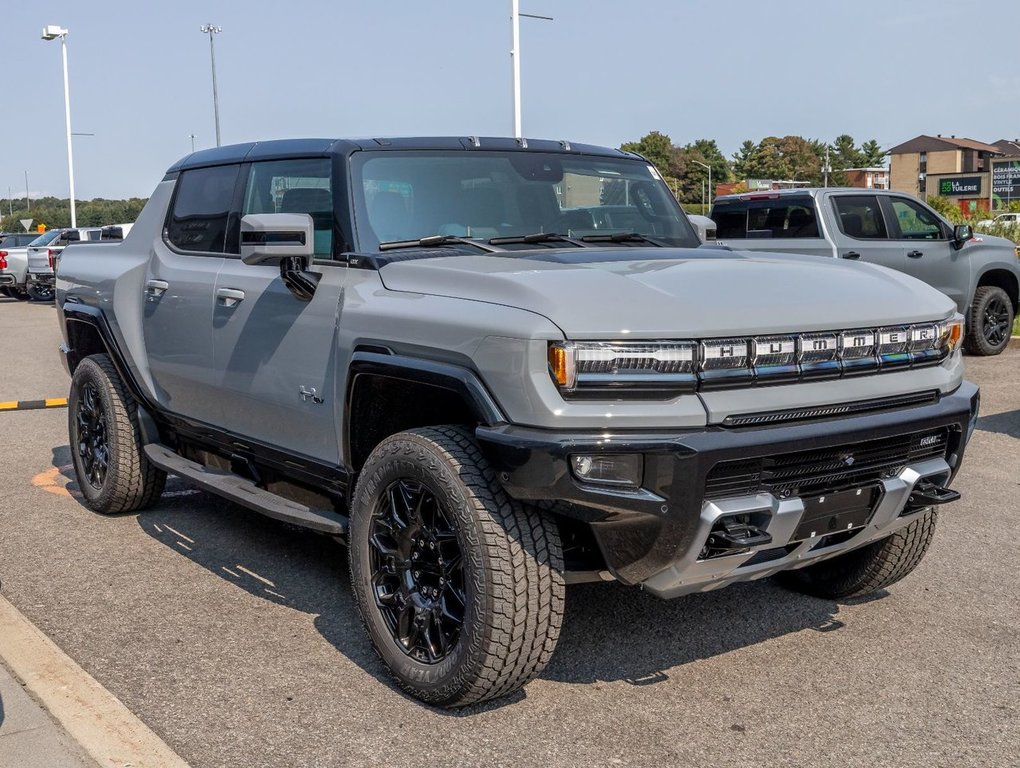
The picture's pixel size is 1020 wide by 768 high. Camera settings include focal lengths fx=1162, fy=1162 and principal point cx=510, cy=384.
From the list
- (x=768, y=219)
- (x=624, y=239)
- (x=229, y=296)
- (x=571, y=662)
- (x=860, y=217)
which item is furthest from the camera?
(x=768, y=219)

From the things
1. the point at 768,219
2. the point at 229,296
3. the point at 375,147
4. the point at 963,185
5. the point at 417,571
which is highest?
the point at 963,185

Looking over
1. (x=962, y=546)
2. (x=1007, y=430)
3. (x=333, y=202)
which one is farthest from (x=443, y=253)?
(x=1007, y=430)

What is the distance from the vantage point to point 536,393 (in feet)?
11.3

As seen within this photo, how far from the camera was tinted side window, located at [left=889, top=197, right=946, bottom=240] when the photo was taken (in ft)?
42.2

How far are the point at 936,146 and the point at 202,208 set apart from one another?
122807 mm

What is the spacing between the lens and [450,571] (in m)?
3.81

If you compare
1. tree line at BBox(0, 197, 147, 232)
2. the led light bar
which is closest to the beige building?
tree line at BBox(0, 197, 147, 232)

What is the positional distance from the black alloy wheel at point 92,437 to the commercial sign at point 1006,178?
268ft

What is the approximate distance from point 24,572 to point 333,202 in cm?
235

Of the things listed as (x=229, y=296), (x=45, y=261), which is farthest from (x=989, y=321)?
(x=45, y=261)

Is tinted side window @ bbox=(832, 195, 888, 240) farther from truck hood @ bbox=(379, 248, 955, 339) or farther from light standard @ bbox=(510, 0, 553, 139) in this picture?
light standard @ bbox=(510, 0, 553, 139)

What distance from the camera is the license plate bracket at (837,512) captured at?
3.68 m

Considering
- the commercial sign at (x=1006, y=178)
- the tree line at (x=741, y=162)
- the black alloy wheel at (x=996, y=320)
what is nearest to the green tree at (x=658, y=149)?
the tree line at (x=741, y=162)

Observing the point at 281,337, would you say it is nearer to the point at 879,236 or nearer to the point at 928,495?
the point at 928,495
